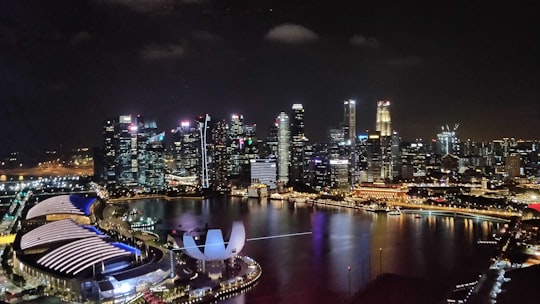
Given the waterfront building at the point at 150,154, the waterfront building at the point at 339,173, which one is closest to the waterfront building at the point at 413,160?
the waterfront building at the point at 339,173

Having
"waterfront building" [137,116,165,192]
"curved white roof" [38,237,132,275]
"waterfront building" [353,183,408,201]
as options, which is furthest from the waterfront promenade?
"curved white roof" [38,237,132,275]

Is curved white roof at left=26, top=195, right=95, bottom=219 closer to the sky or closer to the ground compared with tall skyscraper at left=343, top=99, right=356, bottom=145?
closer to the ground

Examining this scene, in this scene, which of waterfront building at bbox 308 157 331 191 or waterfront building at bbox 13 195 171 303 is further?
waterfront building at bbox 308 157 331 191

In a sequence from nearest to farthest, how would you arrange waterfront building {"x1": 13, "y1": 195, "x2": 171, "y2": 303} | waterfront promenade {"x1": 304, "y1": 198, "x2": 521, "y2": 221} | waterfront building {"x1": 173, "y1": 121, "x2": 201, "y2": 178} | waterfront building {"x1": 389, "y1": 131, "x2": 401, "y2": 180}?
waterfront building {"x1": 13, "y1": 195, "x2": 171, "y2": 303}, waterfront promenade {"x1": 304, "y1": 198, "x2": 521, "y2": 221}, waterfront building {"x1": 389, "y1": 131, "x2": 401, "y2": 180}, waterfront building {"x1": 173, "y1": 121, "x2": 201, "y2": 178}

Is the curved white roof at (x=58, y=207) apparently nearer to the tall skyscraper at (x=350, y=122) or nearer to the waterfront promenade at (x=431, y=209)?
the waterfront promenade at (x=431, y=209)

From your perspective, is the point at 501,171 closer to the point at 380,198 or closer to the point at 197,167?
the point at 380,198

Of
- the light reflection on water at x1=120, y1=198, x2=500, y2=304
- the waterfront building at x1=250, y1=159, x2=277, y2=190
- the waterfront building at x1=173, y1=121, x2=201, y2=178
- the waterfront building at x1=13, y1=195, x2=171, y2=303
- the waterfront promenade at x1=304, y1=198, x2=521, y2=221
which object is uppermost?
the waterfront building at x1=173, y1=121, x2=201, y2=178

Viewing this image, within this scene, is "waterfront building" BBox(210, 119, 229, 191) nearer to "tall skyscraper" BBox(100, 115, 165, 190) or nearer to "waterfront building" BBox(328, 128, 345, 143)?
"tall skyscraper" BBox(100, 115, 165, 190)
